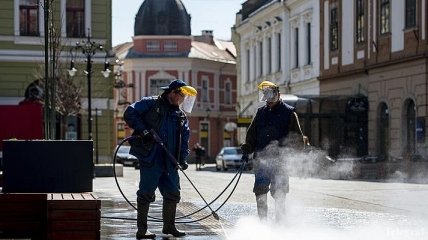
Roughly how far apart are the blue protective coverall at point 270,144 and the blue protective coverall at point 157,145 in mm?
1428

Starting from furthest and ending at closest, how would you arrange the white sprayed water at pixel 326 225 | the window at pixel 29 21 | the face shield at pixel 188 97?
the window at pixel 29 21
the face shield at pixel 188 97
the white sprayed water at pixel 326 225

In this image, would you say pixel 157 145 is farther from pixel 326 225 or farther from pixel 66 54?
pixel 66 54

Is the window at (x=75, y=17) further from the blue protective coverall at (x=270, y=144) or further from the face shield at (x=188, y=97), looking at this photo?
the face shield at (x=188, y=97)

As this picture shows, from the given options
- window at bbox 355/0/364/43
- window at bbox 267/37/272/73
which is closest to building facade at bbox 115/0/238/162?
window at bbox 267/37/272/73

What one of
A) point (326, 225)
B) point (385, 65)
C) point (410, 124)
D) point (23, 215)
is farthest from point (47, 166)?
point (385, 65)

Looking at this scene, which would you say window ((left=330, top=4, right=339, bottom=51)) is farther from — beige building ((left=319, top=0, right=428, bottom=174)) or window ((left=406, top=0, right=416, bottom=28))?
window ((left=406, top=0, right=416, bottom=28))

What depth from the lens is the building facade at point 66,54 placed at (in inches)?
1642

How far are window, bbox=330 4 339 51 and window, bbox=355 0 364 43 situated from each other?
2.83 meters

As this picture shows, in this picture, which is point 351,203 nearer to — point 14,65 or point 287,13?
point 14,65

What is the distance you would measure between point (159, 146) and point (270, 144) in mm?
1945

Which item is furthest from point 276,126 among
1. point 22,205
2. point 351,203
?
point 351,203

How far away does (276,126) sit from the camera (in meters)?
12.9

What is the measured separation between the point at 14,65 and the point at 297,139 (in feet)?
99.5

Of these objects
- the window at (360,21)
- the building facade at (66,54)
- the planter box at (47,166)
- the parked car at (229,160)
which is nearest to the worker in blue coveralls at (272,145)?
the planter box at (47,166)
